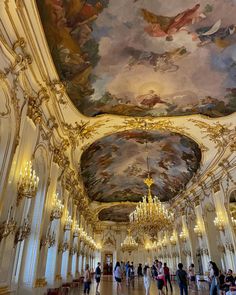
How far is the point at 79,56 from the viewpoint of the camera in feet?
22.5

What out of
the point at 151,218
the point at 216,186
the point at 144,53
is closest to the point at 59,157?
the point at 151,218

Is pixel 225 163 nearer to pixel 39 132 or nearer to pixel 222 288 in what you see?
pixel 222 288

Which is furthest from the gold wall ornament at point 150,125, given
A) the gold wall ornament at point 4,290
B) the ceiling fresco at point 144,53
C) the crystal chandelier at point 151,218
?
the gold wall ornament at point 4,290

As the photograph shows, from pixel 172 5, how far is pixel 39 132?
5053 millimetres

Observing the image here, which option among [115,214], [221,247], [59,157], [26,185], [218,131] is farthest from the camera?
[115,214]

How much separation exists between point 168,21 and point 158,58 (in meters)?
1.23

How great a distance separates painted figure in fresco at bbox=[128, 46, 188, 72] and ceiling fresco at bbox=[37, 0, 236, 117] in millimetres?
29

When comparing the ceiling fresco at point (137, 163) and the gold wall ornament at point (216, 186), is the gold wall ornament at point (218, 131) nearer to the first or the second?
the ceiling fresco at point (137, 163)

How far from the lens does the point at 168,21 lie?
6.29 meters

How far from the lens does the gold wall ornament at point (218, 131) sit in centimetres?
1040

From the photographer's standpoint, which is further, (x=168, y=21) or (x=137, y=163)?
(x=137, y=163)

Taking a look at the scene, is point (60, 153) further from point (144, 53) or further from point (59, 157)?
point (144, 53)

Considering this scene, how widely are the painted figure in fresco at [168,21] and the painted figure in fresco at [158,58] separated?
0.64 meters

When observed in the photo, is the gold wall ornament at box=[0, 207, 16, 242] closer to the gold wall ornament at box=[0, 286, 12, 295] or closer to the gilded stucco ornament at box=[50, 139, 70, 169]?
the gold wall ornament at box=[0, 286, 12, 295]
